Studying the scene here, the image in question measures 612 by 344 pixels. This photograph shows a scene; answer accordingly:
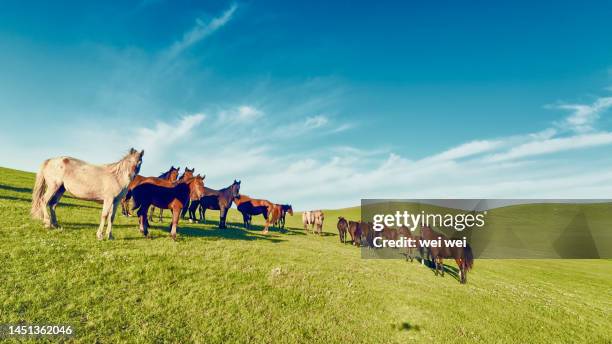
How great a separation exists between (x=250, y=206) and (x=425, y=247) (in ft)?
51.4

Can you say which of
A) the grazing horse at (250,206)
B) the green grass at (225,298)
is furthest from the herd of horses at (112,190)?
the grazing horse at (250,206)

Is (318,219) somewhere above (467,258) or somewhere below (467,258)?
above

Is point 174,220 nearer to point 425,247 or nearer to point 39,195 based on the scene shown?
point 39,195

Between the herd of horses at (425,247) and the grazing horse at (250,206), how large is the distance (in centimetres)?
833

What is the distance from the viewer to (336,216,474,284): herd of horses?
17359 millimetres

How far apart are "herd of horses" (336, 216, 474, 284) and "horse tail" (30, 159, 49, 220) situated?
21176 millimetres

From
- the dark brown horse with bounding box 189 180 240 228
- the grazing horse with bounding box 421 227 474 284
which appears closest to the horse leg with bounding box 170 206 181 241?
the dark brown horse with bounding box 189 180 240 228

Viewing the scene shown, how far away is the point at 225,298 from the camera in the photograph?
8.21 metres

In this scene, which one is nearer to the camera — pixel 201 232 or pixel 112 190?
pixel 112 190

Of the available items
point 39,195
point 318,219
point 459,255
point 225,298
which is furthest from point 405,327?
point 318,219

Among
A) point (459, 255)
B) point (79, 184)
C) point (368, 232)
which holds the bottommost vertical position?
point (459, 255)

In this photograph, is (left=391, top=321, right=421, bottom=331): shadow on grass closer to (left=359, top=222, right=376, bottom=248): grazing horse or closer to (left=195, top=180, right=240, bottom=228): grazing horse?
(left=195, top=180, right=240, bottom=228): grazing horse

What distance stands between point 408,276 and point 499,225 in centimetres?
6929

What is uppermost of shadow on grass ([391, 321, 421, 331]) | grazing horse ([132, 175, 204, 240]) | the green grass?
grazing horse ([132, 175, 204, 240])
